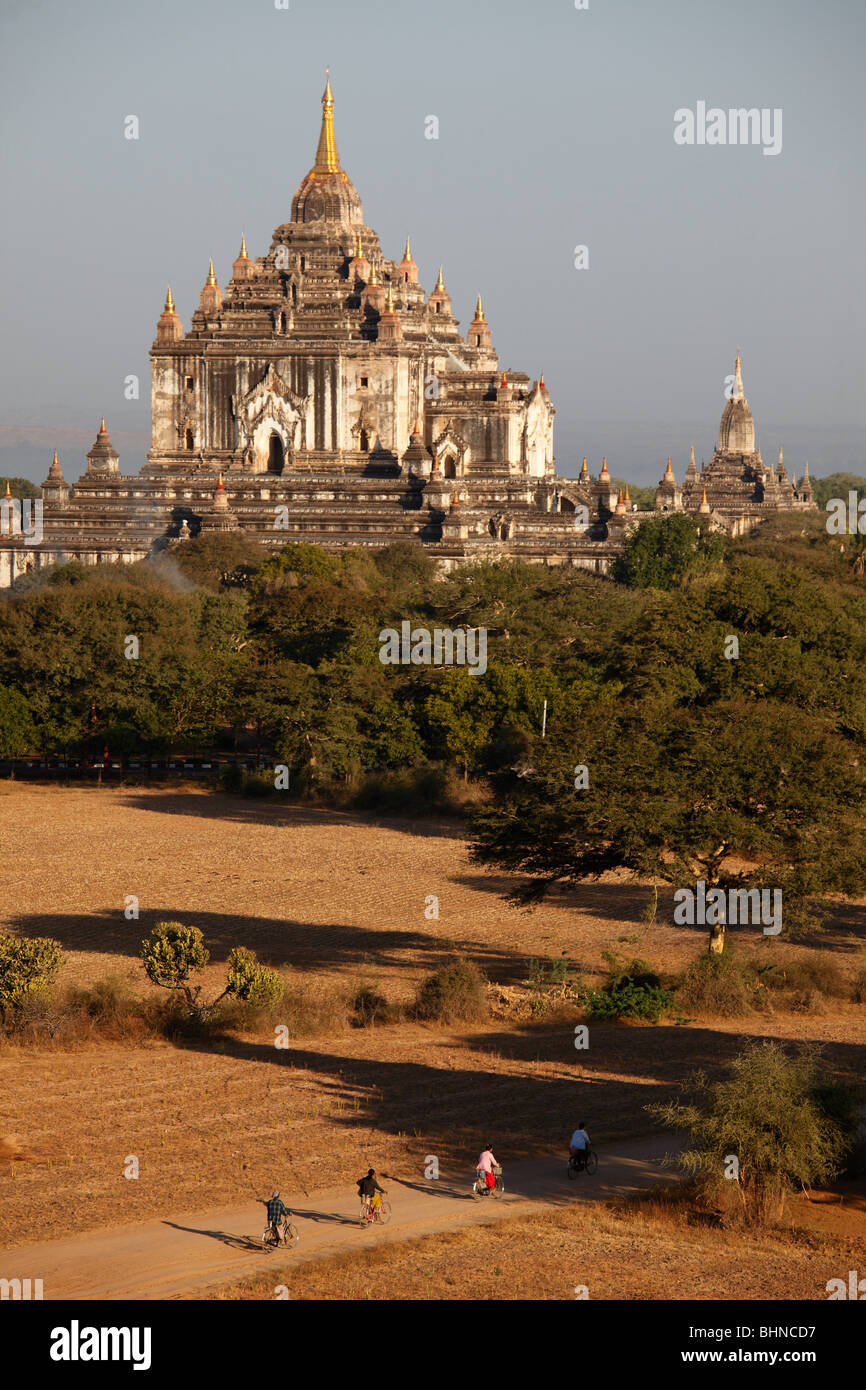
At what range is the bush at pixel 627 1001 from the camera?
114ft

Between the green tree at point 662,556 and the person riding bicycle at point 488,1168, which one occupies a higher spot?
the green tree at point 662,556

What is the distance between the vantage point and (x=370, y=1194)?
959 inches

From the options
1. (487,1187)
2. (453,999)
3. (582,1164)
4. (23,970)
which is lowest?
(487,1187)

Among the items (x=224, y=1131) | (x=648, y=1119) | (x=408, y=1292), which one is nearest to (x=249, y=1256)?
(x=408, y=1292)

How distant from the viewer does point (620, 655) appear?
4150 centimetres

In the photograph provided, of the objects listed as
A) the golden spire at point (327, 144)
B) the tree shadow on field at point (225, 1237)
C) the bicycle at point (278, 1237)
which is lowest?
the tree shadow on field at point (225, 1237)

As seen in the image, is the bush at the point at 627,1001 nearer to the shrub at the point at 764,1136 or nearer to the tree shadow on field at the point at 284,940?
the tree shadow on field at the point at 284,940

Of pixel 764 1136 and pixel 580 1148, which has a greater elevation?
pixel 764 1136

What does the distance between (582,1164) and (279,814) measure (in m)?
30.6

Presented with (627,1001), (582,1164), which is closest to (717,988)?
(627,1001)

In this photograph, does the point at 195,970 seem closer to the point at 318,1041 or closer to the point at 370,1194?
the point at 318,1041

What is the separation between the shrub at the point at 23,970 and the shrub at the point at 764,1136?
12.5 meters

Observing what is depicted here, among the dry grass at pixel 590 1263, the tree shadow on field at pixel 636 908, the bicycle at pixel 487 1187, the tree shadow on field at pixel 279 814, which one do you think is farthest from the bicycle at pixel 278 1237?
the tree shadow on field at pixel 279 814
